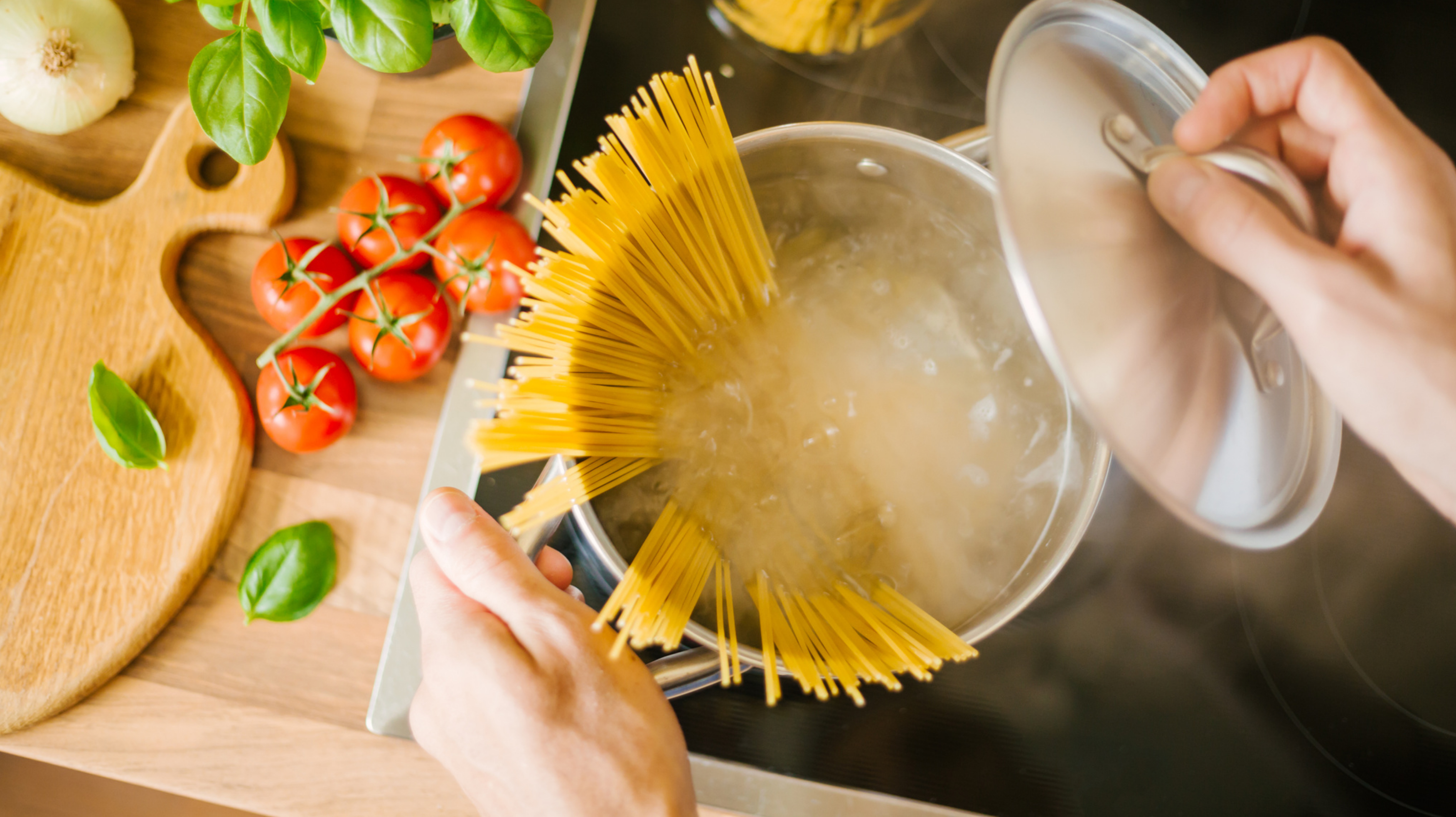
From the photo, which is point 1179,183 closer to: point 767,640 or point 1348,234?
point 1348,234

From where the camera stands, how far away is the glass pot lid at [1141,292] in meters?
0.35

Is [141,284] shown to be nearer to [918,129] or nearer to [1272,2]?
[918,129]

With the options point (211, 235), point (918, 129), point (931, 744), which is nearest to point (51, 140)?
point (211, 235)

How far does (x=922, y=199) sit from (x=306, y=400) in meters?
0.47

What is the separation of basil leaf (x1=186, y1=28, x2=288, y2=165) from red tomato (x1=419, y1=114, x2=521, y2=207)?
114 millimetres

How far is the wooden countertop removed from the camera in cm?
57

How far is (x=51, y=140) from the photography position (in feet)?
2.04

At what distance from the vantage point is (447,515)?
0.42 metres

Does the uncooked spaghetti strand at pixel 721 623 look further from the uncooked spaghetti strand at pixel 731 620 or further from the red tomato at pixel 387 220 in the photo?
the red tomato at pixel 387 220

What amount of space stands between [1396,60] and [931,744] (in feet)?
2.40

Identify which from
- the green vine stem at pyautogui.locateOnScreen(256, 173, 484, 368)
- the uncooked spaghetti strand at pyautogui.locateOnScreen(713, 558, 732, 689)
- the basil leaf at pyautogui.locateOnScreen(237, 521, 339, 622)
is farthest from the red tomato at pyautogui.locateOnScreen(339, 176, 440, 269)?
the uncooked spaghetti strand at pyautogui.locateOnScreen(713, 558, 732, 689)

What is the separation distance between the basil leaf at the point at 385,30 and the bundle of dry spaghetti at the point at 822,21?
0.25 metres

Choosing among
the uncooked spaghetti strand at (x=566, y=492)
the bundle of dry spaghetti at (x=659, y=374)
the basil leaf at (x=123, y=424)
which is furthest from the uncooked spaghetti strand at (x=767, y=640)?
the basil leaf at (x=123, y=424)

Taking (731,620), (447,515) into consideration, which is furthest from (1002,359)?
(447,515)
